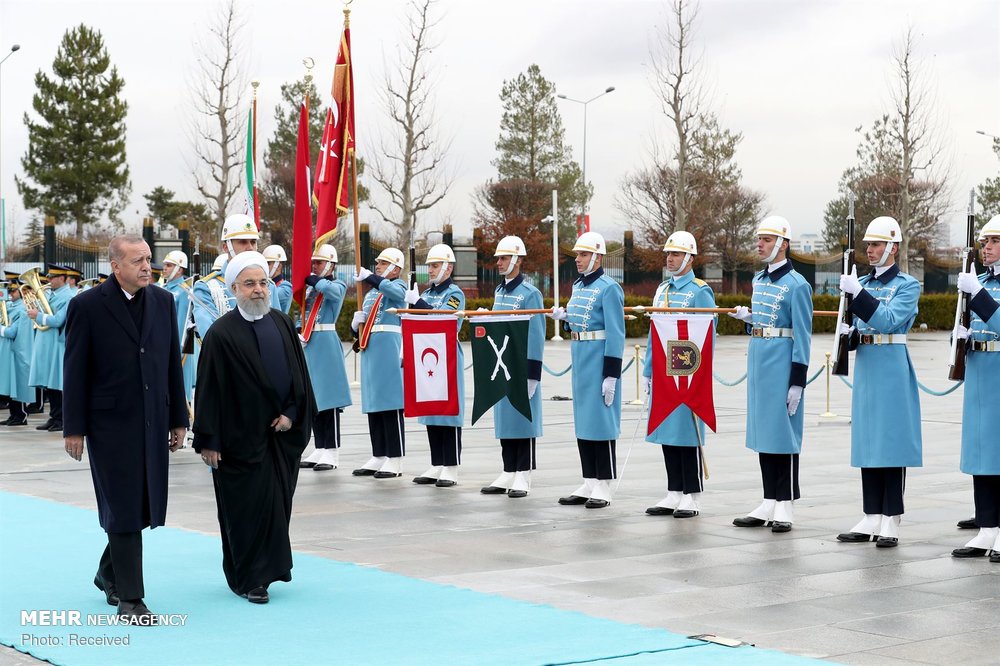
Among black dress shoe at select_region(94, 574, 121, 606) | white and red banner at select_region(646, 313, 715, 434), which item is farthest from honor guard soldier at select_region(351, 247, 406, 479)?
black dress shoe at select_region(94, 574, 121, 606)

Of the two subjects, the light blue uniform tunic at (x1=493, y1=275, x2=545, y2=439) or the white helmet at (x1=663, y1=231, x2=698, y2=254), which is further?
the light blue uniform tunic at (x1=493, y1=275, x2=545, y2=439)

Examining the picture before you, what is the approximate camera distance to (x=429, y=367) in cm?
1209

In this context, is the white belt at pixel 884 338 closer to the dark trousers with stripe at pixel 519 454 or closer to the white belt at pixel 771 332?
the white belt at pixel 771 332

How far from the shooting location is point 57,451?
15266 millimetres

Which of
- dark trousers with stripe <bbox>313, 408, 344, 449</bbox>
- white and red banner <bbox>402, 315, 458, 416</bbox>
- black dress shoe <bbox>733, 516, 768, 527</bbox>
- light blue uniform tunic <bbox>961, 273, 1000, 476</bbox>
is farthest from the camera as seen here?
dark trousers with stripe <bbox>313, 408, 344, 449</bbox>

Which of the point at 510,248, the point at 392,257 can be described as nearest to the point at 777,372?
the point at 510,248

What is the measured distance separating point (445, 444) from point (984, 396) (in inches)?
205

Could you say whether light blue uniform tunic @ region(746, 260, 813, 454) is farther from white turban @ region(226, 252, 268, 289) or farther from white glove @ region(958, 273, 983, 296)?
white turban @ region(226, 252, 268, 289)

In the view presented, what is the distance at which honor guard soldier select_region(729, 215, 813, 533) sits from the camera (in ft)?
32.3

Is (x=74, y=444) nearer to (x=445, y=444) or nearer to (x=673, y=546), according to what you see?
(x=673, y=546)

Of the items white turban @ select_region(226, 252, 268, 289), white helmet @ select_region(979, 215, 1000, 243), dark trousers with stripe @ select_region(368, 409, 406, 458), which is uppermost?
white helmet @ select_region(979, 215, 1000, 243)

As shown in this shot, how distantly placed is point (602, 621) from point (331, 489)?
570 centimetres

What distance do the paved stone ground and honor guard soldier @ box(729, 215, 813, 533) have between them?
0.33 m

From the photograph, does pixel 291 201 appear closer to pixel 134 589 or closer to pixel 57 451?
pixel 57 451
